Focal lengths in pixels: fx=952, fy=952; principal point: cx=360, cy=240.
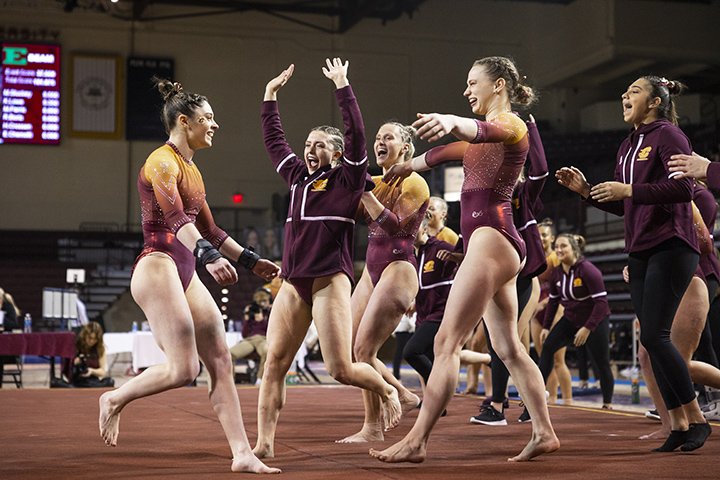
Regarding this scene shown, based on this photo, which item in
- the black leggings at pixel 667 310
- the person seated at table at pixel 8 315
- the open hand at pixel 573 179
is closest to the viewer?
the open hand at pixel 573 179

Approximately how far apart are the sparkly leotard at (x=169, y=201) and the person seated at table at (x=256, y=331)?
26.3 feet

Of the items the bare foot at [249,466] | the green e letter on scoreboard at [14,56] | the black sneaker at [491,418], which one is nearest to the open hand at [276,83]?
the bare foot at [249,466]

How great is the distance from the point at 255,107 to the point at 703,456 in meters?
21.4

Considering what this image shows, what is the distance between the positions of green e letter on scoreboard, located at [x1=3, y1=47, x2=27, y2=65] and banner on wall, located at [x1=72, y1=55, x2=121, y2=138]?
1299 millimetres

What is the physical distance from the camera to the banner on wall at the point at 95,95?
23.2 meters

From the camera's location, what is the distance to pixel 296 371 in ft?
44.8

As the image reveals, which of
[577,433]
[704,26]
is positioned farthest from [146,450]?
[704,26]

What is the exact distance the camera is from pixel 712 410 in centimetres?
653

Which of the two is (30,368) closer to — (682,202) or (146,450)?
(146,450)

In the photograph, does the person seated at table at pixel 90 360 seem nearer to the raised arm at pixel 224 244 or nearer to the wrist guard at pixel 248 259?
the raised arm at pixel 224 244

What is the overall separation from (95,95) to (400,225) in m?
19.3

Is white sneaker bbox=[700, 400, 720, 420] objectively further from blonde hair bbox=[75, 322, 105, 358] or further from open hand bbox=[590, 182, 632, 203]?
blonde hair bbox=[75, 322, 105, 358]

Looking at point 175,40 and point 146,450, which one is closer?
point 146,450

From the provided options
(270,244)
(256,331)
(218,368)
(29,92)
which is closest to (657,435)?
(218,368)
